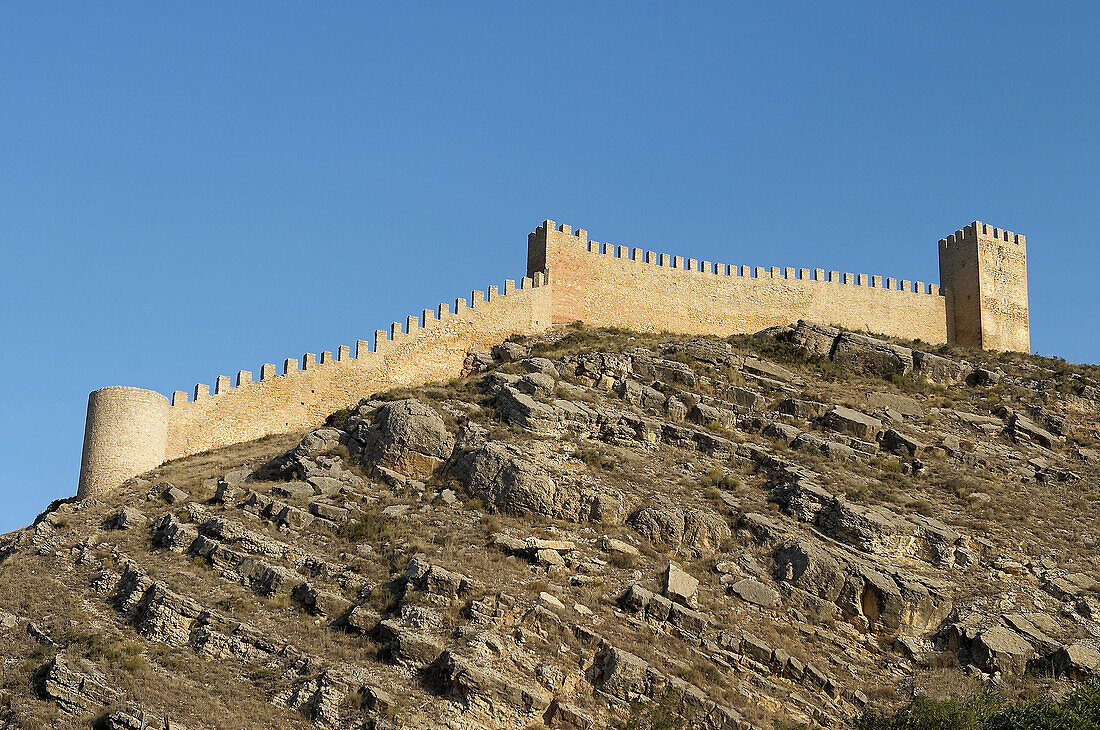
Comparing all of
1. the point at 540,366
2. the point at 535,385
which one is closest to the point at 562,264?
the point at 540,366

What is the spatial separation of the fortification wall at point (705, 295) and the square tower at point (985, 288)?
0.82 m

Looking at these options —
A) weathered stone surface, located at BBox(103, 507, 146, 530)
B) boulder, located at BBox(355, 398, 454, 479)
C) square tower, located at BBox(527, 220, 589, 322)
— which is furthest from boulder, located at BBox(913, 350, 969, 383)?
weathered stone surface, located at BBox(103, 507, 146, 530)

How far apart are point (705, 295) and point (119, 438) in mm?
20430

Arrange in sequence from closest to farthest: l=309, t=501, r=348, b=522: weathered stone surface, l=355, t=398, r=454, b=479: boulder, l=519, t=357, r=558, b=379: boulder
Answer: l=309, t=501, r=348, b=522: weathered stone surface < l=355, t=398, r=454, b=479: boulder < l=519, t=357, r=558, b=379: boulder

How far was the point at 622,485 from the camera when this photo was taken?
102 ft

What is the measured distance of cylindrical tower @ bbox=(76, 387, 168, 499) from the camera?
34.1m

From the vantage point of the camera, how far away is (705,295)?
45938 mm

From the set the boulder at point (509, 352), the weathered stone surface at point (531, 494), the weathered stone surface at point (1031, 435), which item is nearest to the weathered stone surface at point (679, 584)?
the weathered stone surface at point (531, 494)

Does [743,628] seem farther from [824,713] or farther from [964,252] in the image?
[964,252]

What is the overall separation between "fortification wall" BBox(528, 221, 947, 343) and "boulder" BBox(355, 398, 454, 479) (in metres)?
11.6

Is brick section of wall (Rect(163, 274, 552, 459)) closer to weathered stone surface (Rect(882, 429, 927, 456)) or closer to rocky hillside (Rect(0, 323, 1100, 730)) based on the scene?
rocky hillside (Rect(0, 323, 1100, 730))

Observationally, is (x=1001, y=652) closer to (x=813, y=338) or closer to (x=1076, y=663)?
(x=1076, y=663)

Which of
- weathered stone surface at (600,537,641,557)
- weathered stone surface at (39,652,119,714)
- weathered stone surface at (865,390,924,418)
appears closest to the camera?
weathered stone surface at (39,652,119,714)

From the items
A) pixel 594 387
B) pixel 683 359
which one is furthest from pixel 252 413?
pixel 683 359
